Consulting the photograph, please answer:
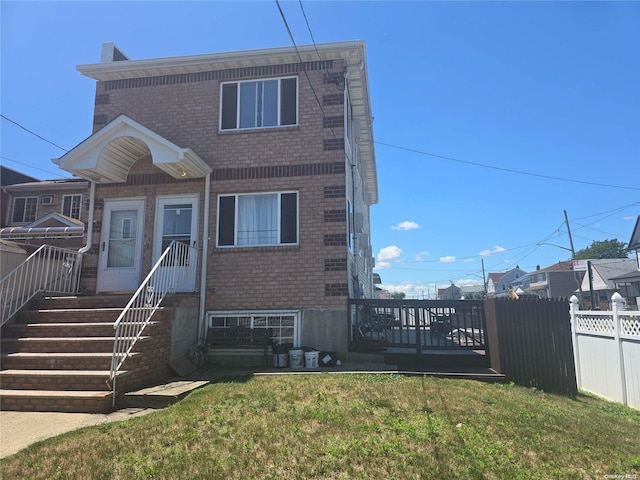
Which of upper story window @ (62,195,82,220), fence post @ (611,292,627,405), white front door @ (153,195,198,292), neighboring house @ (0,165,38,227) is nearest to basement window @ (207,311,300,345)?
white front door @ (153,195,198,292)

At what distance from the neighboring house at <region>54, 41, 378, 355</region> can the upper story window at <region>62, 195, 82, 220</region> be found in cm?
1534

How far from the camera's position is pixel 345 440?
12.6ft

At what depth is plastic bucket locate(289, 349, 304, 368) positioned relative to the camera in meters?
7.93

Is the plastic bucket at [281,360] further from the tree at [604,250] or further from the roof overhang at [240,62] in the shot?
the tree at [604,250]

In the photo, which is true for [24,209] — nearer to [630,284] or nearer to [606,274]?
[630,284]

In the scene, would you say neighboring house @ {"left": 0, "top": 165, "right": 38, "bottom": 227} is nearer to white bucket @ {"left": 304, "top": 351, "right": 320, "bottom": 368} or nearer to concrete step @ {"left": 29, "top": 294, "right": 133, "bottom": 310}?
concrete step @ {"left": 29, "top": 294, "right": 133, "bottom": 310}

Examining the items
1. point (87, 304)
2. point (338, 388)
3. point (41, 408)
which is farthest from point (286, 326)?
point (41, 408)

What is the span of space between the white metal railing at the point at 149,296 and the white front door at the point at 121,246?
136 cm

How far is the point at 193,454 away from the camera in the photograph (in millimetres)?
3549

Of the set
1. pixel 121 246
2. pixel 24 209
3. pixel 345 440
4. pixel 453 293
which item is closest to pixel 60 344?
pixel 121 246

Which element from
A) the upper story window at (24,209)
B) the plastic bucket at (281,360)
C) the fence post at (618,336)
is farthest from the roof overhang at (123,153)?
the upper story window at (24,209)

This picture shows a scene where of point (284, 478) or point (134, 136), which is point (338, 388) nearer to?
point (284, 478)

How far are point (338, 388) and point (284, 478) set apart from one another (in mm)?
2762

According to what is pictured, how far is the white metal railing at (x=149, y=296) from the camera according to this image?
5.78 metres
